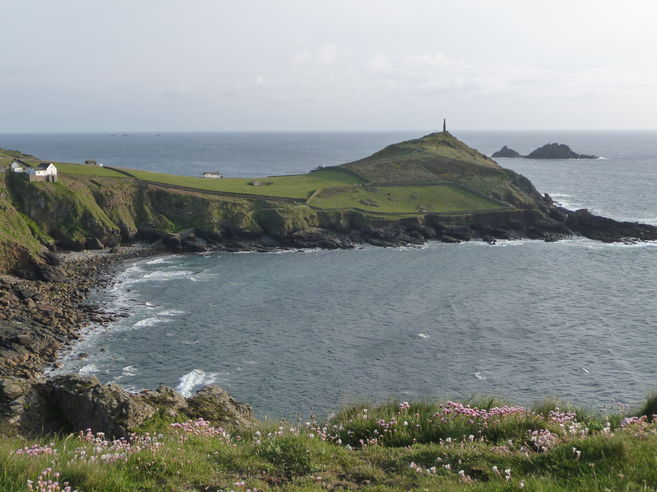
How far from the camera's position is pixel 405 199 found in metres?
99.8

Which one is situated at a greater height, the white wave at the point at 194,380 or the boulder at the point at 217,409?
the boulder at the point at 217,409

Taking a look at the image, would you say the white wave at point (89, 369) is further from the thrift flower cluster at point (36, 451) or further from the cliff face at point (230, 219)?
the cliff face at point (230, 219)

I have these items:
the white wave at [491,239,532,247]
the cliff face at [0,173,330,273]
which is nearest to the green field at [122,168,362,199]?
the cliff face at [0,173,330,273]

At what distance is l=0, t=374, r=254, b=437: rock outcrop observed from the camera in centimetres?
1534

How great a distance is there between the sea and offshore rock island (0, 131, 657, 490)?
438cm

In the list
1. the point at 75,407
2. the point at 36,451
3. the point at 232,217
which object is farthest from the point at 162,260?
the point at 36,451

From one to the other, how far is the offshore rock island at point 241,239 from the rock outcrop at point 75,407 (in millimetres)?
40

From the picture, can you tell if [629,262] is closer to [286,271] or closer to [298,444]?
[286,271]

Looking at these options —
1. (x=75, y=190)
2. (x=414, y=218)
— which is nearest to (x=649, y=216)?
(x=414, y=218)

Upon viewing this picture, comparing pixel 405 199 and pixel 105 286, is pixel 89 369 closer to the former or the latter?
pixel 105 286

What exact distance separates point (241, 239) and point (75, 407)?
6638 cm

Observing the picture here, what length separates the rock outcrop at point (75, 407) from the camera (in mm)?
15344

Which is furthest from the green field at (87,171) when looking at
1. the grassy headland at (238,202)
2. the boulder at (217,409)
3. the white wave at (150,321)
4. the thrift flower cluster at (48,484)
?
the thrift flower cluster at (48,484)

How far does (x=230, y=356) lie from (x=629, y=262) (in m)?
52.8
